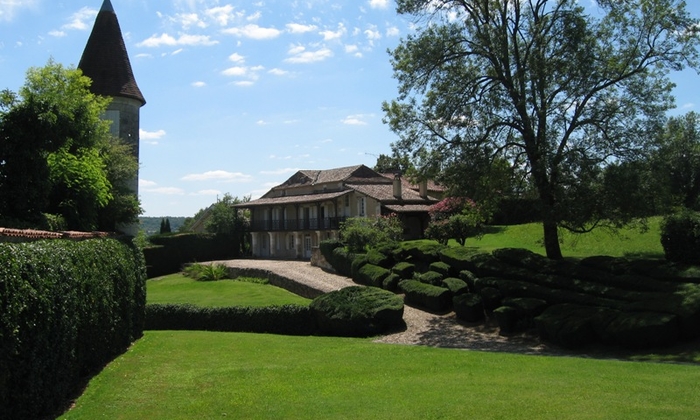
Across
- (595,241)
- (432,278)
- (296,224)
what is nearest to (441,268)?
(432,278)

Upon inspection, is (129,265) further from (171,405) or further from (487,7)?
(487,7)

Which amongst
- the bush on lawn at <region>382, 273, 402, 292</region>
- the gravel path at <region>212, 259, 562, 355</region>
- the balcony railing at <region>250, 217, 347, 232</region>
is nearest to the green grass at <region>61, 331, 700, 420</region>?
the gravel path at <region>212, 259, 562, 355</region>

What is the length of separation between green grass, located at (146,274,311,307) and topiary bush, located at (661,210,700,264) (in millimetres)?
13386

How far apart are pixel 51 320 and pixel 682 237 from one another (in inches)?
648

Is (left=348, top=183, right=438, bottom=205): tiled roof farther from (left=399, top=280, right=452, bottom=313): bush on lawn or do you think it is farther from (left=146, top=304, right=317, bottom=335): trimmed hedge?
(left=146, top=304, right=317, bottom=335): trimmed hedge

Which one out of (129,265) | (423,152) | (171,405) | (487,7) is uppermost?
(487,7)

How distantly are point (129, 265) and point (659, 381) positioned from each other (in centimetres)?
1231

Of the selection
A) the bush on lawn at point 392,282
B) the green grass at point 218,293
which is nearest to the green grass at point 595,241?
the bush on lawn at point 392,282

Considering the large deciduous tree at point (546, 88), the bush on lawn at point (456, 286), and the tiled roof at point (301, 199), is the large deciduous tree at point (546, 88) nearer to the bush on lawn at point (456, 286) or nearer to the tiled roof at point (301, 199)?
the bush on lawn at point (456, 286)

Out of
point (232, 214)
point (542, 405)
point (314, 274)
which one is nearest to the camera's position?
point (542, 405)

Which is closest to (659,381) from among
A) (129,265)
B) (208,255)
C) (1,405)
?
(1,405)

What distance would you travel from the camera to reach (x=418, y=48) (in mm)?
20172

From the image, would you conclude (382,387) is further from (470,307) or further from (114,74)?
(114,74)

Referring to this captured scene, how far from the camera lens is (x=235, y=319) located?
20.7 metres
